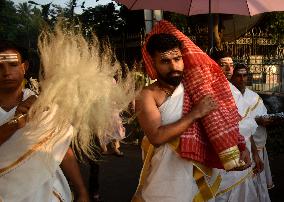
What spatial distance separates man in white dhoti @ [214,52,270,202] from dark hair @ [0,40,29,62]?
211cm

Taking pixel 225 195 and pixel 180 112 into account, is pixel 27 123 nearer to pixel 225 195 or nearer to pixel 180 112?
pixel 180 112

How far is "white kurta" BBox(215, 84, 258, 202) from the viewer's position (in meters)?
4.32

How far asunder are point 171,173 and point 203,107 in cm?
53

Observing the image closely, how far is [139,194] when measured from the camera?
329 centimetres

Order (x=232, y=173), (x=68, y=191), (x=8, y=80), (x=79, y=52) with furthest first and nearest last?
(x=232, y=173)
(x=68, y=191)
(x=8, y=80)
(x=79, y=52)

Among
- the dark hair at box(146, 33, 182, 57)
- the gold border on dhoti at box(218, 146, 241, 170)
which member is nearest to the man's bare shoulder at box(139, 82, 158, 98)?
the dark hair at box(146, 33, 182, 57)

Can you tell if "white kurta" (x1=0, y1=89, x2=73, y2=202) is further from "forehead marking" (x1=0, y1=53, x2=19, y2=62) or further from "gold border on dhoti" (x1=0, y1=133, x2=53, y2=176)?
"forehead marking" (x1=0, y1=53, x2=19, y2=62)

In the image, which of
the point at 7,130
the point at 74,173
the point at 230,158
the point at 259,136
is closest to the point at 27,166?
the point at 7,130

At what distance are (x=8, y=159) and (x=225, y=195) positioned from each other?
2.55 m

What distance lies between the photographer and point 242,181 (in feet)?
14.8

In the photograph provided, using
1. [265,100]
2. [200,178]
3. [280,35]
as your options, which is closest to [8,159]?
[200,178]

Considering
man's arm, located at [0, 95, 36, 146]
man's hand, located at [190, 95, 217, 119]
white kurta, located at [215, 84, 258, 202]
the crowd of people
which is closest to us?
man's arm, located at [0, 95, 36, 146]

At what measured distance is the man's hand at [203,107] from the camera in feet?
9.27

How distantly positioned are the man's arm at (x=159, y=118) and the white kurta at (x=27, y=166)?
1.90 ft
